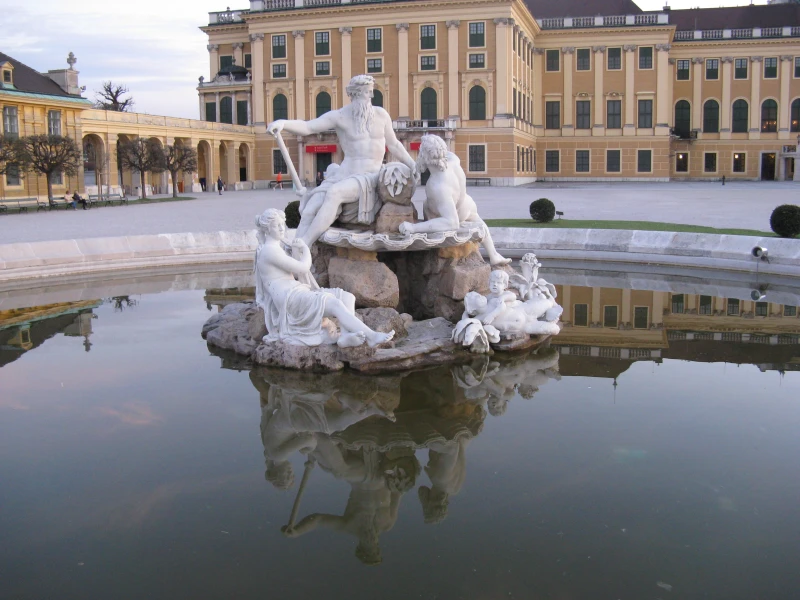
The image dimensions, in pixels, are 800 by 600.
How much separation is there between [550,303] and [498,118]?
4297 centimetres

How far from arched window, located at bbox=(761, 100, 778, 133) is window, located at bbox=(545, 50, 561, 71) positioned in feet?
51.1

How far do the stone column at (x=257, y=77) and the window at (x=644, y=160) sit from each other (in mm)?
26212

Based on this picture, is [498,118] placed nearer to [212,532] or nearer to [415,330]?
[415,330]

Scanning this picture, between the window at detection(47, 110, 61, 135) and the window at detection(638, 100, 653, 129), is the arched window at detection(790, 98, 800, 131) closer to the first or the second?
the window at detection(638, 100, 653, 129)

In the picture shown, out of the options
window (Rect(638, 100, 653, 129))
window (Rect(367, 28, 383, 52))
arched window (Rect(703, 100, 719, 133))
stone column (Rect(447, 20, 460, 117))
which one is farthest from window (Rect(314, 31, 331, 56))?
arched window (Rect(703, 100, 719, 133))

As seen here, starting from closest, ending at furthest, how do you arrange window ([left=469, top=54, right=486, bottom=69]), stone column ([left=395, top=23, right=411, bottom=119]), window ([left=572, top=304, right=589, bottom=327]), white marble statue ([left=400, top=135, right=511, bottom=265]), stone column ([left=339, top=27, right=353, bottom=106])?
white marble statue ([left=400, top=135, right=511, bottom=265]) → window ([left=572, top=304, right=589, bottom=327]) → window ([left=469, top=54, right=486, bottom=69]) → stone column ([left=395, top=23, right=411, bottom=119]) → stone column ([left=339, top=27, right=353, bottom=106])

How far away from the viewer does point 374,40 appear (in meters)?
52.6

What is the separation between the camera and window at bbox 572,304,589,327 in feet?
35.5

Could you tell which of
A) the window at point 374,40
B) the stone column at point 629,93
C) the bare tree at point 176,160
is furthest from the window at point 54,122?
the stone column at point 629,93

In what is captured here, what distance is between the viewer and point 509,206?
94.2 ft

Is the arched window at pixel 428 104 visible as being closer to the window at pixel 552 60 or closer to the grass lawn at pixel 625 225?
the window at pixel 552 60

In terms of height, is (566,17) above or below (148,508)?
above

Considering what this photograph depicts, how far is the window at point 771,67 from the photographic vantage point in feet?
197

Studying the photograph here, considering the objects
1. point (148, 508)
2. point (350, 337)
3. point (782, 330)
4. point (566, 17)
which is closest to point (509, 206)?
point (782, 330)
